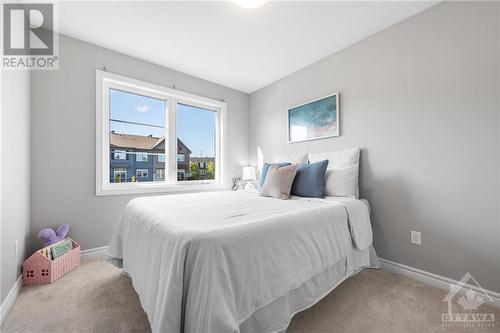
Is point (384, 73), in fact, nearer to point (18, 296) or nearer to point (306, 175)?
point (306, 175)

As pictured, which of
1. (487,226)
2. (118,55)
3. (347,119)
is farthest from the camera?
(118,55)

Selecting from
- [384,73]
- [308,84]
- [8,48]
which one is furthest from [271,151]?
[8,48]

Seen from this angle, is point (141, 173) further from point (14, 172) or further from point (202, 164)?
point (14, 172)

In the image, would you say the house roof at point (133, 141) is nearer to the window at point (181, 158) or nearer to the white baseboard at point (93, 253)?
the window at point (181, 158)

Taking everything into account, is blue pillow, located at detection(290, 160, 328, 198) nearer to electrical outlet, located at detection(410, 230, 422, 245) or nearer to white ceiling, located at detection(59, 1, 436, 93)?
electrical outlet, located at detection(410, 230, 422, 245)

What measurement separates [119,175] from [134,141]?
50 centimetres

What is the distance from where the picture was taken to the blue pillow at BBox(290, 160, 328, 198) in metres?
2.14

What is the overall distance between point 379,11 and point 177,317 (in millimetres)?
2805

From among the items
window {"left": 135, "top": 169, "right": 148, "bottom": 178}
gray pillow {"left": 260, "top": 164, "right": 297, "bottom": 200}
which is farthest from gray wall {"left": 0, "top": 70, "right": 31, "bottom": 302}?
gray pillow {"left": 260, "top": 164, "right": 297, "bottom": 200}

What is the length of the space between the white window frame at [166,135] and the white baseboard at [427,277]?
2.52 metres

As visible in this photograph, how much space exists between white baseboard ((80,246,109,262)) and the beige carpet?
1.44 feet

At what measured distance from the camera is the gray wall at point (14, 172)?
1490mm

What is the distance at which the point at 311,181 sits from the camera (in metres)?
2.17

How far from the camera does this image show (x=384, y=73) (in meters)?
2.19
